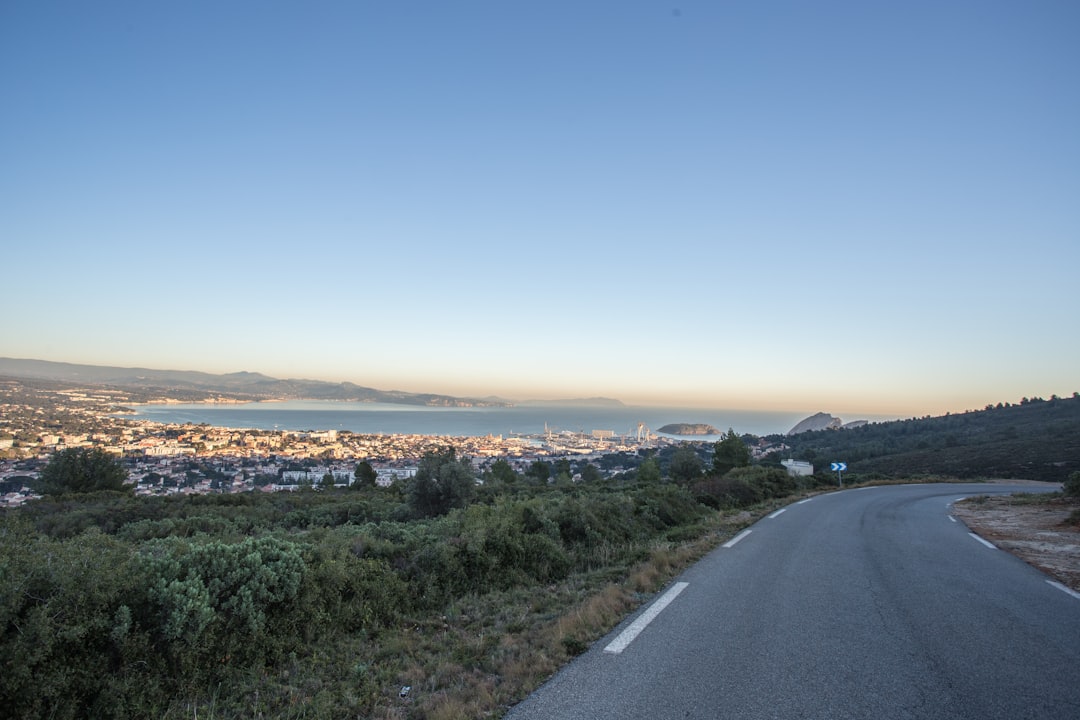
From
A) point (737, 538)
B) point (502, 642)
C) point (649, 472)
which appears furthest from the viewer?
point (649, 472)

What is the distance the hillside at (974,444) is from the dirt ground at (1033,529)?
2133cm

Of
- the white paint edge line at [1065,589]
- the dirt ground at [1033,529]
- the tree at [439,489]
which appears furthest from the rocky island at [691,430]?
the white paint edge line at [1065,589]

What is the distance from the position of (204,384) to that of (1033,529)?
534 feet

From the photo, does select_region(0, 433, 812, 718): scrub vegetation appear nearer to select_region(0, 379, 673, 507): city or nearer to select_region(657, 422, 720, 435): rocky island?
select_region(0, 379, 673, 507): city

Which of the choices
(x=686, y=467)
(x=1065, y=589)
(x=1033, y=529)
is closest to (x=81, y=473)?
(x=686, y=467)

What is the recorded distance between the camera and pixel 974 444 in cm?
4912

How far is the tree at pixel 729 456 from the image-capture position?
3344cm

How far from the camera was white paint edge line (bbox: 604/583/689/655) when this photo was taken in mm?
4188

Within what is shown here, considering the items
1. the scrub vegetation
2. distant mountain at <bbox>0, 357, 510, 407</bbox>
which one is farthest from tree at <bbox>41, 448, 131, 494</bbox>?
distant mountain at <bbox>0, 357, 510, 407</bbox>

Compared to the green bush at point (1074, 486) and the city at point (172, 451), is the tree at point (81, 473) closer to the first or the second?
the city at point (172, 451)

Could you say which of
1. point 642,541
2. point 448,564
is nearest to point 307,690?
point 448,564

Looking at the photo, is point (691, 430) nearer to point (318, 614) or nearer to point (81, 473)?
point (81, 473)

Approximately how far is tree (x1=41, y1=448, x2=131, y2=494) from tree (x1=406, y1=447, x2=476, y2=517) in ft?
53.1

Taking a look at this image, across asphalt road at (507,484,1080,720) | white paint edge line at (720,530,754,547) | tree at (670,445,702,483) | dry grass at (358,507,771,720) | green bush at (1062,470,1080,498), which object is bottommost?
tree at (670,445,702,483)
